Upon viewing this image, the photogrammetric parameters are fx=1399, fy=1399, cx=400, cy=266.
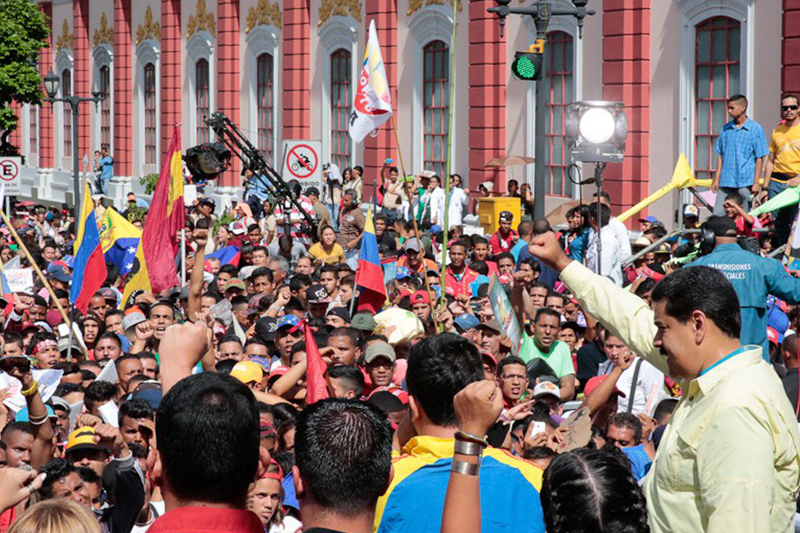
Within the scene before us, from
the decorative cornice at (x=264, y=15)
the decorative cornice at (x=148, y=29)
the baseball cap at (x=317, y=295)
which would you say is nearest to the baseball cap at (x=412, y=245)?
the baseball cap at (x=317, y=295)

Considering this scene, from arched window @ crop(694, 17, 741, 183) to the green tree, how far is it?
24.0m

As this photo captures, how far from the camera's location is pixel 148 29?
37812 mm

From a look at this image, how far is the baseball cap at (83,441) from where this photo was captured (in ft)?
24.4

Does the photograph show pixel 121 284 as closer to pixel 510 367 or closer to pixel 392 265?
pixel 392 265

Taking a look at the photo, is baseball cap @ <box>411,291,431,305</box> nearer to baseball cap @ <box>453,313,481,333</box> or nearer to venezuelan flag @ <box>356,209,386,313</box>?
venezuelan flag @ <box>356,209,386,313</box>

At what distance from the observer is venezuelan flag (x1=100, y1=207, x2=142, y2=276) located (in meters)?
16.2

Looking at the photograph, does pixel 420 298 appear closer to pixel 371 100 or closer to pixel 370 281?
pixel 370 281

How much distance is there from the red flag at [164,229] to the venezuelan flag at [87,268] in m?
0.44

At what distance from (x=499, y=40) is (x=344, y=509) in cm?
2031

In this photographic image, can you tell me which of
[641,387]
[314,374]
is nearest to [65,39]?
[641,387]

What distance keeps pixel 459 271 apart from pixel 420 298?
6.38 feet

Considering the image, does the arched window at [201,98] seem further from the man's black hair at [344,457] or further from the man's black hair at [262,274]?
the man's black hair at [344,457]

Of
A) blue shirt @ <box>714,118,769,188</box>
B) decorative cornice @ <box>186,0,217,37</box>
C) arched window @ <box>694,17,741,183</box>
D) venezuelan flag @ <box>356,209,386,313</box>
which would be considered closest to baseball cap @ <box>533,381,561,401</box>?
venezuelan flag @ <box>356,209,386,313</box>

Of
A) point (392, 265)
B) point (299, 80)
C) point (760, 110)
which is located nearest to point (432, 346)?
point (392, 265)
